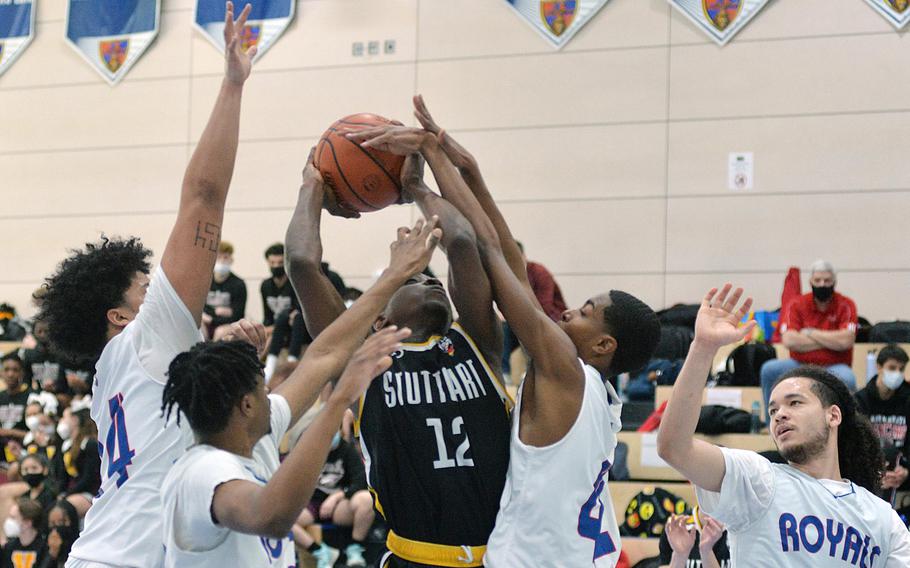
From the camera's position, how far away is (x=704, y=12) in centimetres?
1203

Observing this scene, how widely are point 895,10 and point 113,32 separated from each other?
29.5ft

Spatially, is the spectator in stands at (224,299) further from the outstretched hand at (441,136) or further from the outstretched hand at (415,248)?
the outstretched hand at (415,248)

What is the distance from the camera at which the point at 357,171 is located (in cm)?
418

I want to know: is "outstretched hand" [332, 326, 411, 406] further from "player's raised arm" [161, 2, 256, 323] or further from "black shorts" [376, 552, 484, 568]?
"black shorts" [376, 552, 484, 568]

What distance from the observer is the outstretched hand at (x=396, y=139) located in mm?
4090

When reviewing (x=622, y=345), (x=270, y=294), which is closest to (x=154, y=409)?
(x=622, y=345)

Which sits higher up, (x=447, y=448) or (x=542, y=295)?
(x=542, y=295)

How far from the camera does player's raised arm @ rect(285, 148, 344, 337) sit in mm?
4020

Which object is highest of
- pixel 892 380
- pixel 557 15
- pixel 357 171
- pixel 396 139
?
pixel 557 15

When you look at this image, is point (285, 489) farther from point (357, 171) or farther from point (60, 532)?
point (60, 532)

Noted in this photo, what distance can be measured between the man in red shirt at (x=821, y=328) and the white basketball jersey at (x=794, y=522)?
4925mm

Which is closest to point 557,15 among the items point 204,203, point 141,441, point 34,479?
point 34,479

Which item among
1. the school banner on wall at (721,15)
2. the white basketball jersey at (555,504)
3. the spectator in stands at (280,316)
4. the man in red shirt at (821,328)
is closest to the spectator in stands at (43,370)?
the spectator in stands at (280,316)

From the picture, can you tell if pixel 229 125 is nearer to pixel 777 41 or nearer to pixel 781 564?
pixel 781 564
